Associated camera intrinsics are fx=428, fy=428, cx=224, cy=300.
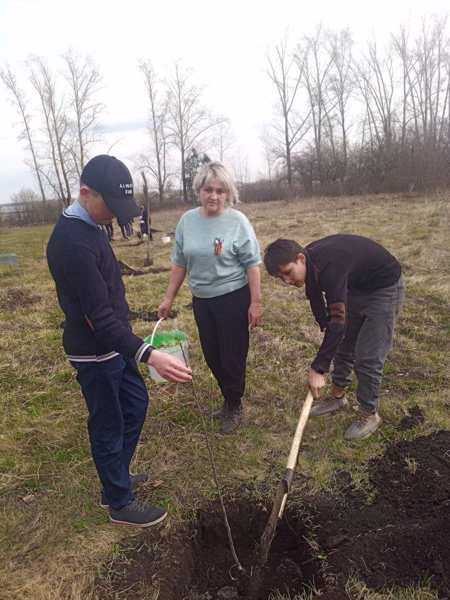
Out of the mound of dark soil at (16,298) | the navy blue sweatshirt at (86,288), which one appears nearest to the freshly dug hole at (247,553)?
the navy blue sweatshirt at (86,288)

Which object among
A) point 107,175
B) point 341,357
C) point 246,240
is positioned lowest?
point 341,357

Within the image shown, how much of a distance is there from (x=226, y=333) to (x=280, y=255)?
32.9 inches

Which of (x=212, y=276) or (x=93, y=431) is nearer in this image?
(x=93, y=431)

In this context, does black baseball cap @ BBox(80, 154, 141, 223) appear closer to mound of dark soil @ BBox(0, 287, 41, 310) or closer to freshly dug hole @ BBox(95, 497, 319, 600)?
freshly dug hole @ BBox(95, 497, 319, 600)

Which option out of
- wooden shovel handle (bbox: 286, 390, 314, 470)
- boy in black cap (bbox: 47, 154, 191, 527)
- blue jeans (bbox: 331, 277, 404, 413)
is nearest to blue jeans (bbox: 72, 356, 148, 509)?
boy in black cap (bbox: 47, 154, 191, 527)

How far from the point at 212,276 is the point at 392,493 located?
1.73 m

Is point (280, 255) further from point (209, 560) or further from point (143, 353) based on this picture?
point (209, 560)

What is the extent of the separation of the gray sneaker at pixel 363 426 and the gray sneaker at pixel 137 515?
144 cm

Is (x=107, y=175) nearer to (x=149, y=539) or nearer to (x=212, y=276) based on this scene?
(x=212, y=276)

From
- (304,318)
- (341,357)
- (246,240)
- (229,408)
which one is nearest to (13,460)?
(229,408)

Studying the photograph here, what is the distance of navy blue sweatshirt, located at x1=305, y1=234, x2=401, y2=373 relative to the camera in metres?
2.43

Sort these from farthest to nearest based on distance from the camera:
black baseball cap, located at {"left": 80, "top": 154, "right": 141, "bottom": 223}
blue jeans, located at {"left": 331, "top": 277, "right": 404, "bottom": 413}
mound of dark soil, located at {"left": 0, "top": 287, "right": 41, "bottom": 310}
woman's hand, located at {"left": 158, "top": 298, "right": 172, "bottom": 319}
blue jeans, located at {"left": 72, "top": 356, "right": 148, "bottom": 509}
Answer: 1. mound of dark soil, located at {"left": 0, "top": 287, "right": 41, "bottom": 310}
2. woman's hand, located at {"left": 158, "top": 298, "right": 172, "bottom": 319}
3. blue jeans, located at {"left": 331, "top": 277, "right": 404, "bottom": 413}
4. blue jeans, located at {"left": 72, "top": 356, "right": 148, "bottom": 509}
5. black baseball cap, located at {"left": 80, "top": 154, "right": 141, "bottom": 223}

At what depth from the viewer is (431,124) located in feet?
97.6

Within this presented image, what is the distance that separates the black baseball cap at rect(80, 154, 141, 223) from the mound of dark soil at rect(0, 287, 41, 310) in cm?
582
